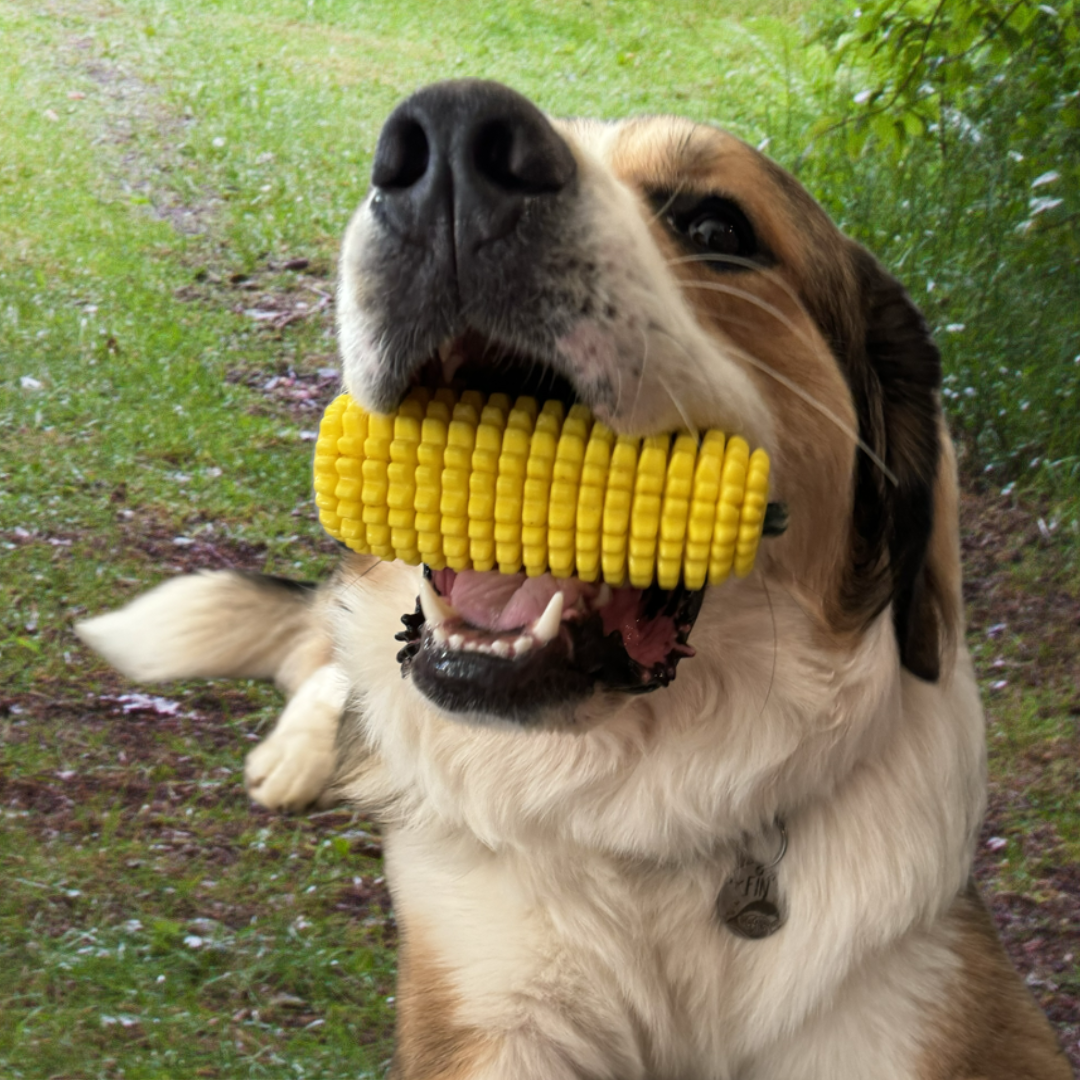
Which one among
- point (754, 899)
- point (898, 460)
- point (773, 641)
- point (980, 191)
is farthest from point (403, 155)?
point (980, 191)

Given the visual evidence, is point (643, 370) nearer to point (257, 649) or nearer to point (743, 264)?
point (743, 264)

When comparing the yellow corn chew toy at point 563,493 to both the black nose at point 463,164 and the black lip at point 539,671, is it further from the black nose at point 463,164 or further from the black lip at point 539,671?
the black nose at point 463,164

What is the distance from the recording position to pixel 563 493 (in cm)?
148

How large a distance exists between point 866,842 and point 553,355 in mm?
979

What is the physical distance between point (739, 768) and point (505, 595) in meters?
0.45

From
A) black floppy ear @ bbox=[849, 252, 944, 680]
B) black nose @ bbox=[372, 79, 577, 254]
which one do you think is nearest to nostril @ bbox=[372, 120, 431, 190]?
black nose @ bbox=[372, 79, 577, 254]

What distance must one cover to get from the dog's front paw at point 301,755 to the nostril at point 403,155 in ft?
5.07

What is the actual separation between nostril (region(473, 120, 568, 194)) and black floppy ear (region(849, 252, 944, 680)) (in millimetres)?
838

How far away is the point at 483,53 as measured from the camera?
4723mm

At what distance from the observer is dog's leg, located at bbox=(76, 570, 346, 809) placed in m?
2.76

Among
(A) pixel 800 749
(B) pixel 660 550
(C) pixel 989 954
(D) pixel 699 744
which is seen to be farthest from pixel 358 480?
(C) pixel 989 954

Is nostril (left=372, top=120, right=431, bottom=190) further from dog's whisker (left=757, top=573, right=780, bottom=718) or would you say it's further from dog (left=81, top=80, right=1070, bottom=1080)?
dog's whisker (left=757, top=573, right=780, bottom=718)

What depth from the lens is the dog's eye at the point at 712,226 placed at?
181 centimetres

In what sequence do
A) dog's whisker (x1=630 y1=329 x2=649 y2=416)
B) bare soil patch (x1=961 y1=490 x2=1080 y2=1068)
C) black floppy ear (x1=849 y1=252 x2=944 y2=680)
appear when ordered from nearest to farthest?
1. dog's whisker (x1=630 y1=329 x2=649 y2=416)
2. black floppy ear (x1=849 y1=252 x2=944 y2=680)
3. bare soil patch (x1=961 y1=490 x2=1080 y2=1068)
